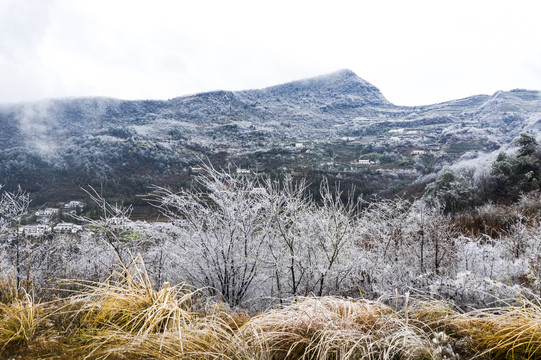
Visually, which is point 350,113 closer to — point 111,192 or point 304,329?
point 111,192

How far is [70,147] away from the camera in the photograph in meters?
103

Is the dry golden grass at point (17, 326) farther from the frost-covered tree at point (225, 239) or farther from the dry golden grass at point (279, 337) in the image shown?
the frost-covered tree at point (225, 239)

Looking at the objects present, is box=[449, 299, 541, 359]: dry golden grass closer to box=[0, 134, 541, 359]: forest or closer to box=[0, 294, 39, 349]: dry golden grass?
box=[0, 134, 541, 359]: forest

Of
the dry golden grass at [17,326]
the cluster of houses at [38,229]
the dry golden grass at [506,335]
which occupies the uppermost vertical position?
the dry golden grass at [17,326]

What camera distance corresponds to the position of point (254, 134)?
117688 millimetres

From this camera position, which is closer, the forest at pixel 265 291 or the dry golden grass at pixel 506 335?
the dry golden grass at pixel 506 335

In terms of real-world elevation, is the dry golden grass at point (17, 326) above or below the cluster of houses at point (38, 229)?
above

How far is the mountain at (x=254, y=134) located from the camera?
78062 mm

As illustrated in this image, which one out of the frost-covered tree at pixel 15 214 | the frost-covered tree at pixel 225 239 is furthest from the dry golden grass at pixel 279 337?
the frost-covered tree at pixel 225 239

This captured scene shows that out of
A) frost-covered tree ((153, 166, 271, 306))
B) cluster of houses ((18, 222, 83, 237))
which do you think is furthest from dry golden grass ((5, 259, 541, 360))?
cluster of houses ((18, 222, 83, 237))

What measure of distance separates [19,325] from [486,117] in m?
134

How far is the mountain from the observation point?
7806cm

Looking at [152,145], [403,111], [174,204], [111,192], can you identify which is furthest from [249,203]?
[403,111]

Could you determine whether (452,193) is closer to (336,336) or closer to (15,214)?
(336,336)
